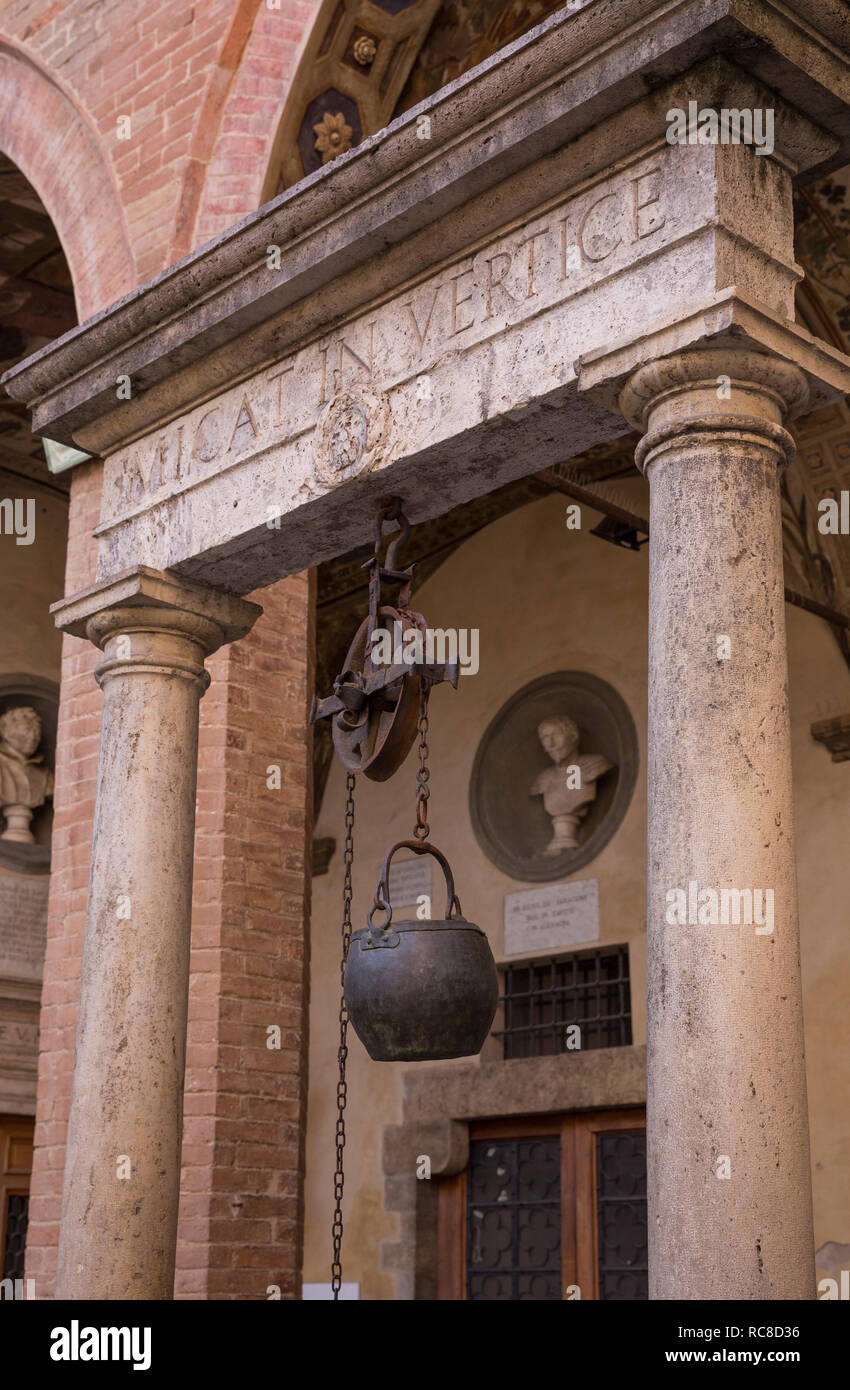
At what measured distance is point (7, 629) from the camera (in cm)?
981

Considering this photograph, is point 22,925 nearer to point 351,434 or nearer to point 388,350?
point 351,434

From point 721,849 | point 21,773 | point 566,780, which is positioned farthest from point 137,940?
point 21,773

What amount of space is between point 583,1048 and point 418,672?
4.47 meters

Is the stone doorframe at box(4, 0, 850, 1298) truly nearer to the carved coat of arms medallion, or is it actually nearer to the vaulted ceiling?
the carved coat of arms medallion

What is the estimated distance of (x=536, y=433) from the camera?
343 centimetres

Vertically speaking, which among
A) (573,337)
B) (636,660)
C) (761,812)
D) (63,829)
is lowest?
(761,812)

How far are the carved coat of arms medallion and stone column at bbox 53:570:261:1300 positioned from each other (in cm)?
65

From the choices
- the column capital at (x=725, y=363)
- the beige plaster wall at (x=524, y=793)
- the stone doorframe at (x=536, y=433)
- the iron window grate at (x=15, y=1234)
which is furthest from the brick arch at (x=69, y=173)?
the iron window grate at (x=15, y=1234)

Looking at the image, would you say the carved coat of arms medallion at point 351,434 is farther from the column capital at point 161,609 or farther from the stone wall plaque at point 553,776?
the stone wall plaque at point 553,776

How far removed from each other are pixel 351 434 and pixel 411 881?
5.06 meters

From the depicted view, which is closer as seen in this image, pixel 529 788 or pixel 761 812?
pixel 761 812

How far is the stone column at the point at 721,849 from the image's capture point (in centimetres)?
267
